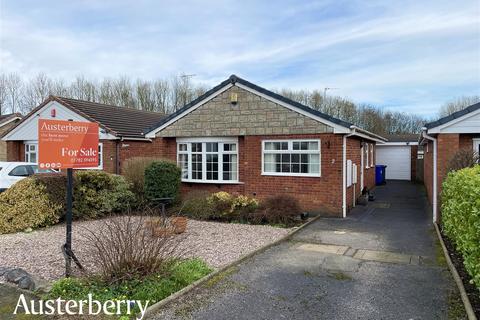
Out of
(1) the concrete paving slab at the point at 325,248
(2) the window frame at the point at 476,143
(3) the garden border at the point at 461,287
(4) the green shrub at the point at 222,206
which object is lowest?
(1) the concrete paving slab at the point at 325,248

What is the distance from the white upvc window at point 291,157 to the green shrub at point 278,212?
1.54 m

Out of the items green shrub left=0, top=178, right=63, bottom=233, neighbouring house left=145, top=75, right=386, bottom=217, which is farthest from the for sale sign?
neighbouring house left=145, top=75, right=386, bottom=217

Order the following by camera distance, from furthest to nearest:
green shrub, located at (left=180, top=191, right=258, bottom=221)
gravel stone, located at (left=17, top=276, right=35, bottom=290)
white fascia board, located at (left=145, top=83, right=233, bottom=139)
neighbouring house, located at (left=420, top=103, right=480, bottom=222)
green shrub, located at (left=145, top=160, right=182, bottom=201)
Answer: white fascia board, located at (left=145, top=83, right=233, bottom=139) < green shrub, located at (left=145, top=160, right=182, bottom=201) < green shrub, located at (left=180, top=191, right=258, bottom=221) < neighbouring house, located at (left=420, top=103, right=480, bottom=222) < gravel stone, located at (left=17, top=276, right=35, bottom=290)

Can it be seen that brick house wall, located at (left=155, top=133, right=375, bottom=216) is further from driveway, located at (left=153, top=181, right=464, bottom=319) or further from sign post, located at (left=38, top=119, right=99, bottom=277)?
sign post, located at (left=38, top=119, right=99, bottom=277)

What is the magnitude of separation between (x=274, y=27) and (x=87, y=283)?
9721 mm

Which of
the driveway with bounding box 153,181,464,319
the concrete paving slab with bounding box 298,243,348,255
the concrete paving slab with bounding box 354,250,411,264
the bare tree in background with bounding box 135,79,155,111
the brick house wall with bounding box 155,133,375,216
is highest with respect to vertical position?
the bare tree in background with bounding box 135,79,155,111

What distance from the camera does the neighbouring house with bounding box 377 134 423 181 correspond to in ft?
86.2

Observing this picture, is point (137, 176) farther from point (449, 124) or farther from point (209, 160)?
point (449, 124)

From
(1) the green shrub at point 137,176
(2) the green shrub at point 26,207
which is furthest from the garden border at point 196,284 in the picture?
(1) the green shrub at point 137,176

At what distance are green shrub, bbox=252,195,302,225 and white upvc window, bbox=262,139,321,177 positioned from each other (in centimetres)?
154

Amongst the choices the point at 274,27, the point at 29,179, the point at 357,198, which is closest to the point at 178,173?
the point at 29,179

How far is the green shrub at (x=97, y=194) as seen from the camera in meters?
11.2

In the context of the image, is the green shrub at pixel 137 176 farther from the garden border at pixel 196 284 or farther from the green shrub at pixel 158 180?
the garden border at pixel 196 284

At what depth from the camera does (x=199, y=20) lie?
11.0 metres
